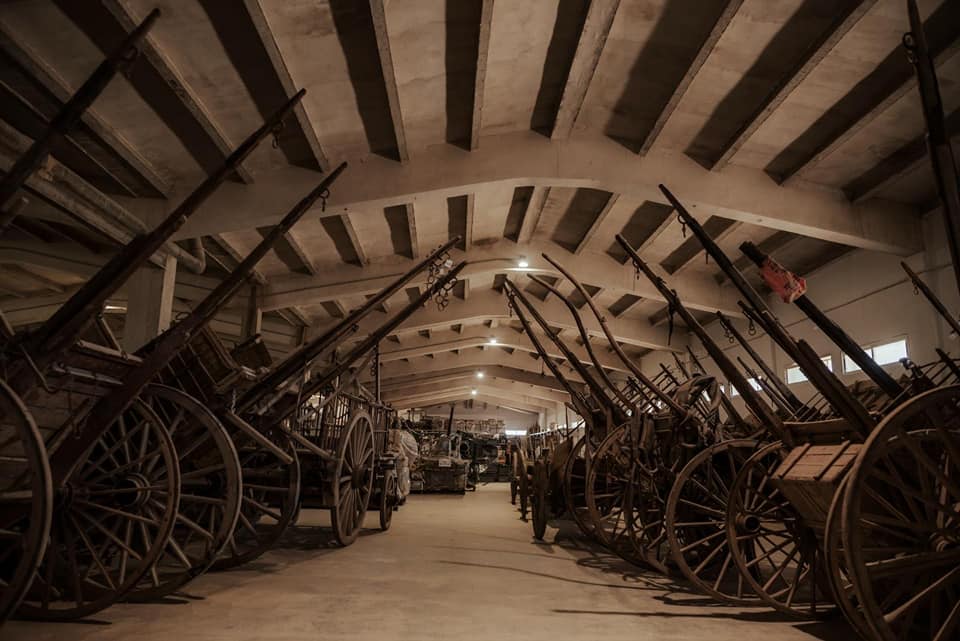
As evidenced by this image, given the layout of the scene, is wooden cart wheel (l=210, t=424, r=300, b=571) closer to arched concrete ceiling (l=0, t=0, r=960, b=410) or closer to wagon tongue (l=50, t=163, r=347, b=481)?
wagon tongue (l=50, t=163, r=347, b=481)

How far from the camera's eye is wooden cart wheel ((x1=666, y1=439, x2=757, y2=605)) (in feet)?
13.2

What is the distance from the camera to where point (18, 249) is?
7734 millimetres

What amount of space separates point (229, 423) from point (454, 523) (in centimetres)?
494

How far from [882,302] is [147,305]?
9.17 meters

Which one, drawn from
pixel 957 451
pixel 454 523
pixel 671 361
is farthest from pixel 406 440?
pixel 957 451

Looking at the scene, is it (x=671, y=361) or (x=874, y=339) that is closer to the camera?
(x=874, y=339)

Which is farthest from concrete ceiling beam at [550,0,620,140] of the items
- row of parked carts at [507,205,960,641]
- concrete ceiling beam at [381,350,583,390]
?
concrete ceiling beam at [381,350,583,390]

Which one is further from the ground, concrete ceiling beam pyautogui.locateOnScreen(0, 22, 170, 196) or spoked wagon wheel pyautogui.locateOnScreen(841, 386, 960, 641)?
concrete ceiling beam pyautogui.locateOnScreen(0, 22, 170, 196)

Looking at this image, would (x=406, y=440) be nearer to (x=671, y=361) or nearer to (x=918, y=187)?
(x=671, y=361)

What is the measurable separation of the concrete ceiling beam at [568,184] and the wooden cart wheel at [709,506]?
Answer: 11.9ft

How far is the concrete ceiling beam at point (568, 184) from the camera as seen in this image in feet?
22.7

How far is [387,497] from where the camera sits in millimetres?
7574

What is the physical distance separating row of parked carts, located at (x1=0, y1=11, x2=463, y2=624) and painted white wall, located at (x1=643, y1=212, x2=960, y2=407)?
645 centimetres

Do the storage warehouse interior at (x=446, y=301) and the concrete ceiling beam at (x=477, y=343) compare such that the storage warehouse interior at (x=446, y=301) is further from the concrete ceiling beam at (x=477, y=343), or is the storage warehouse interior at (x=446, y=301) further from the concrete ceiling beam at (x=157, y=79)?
the concrete ceiling beam at (x=477, y=343)
